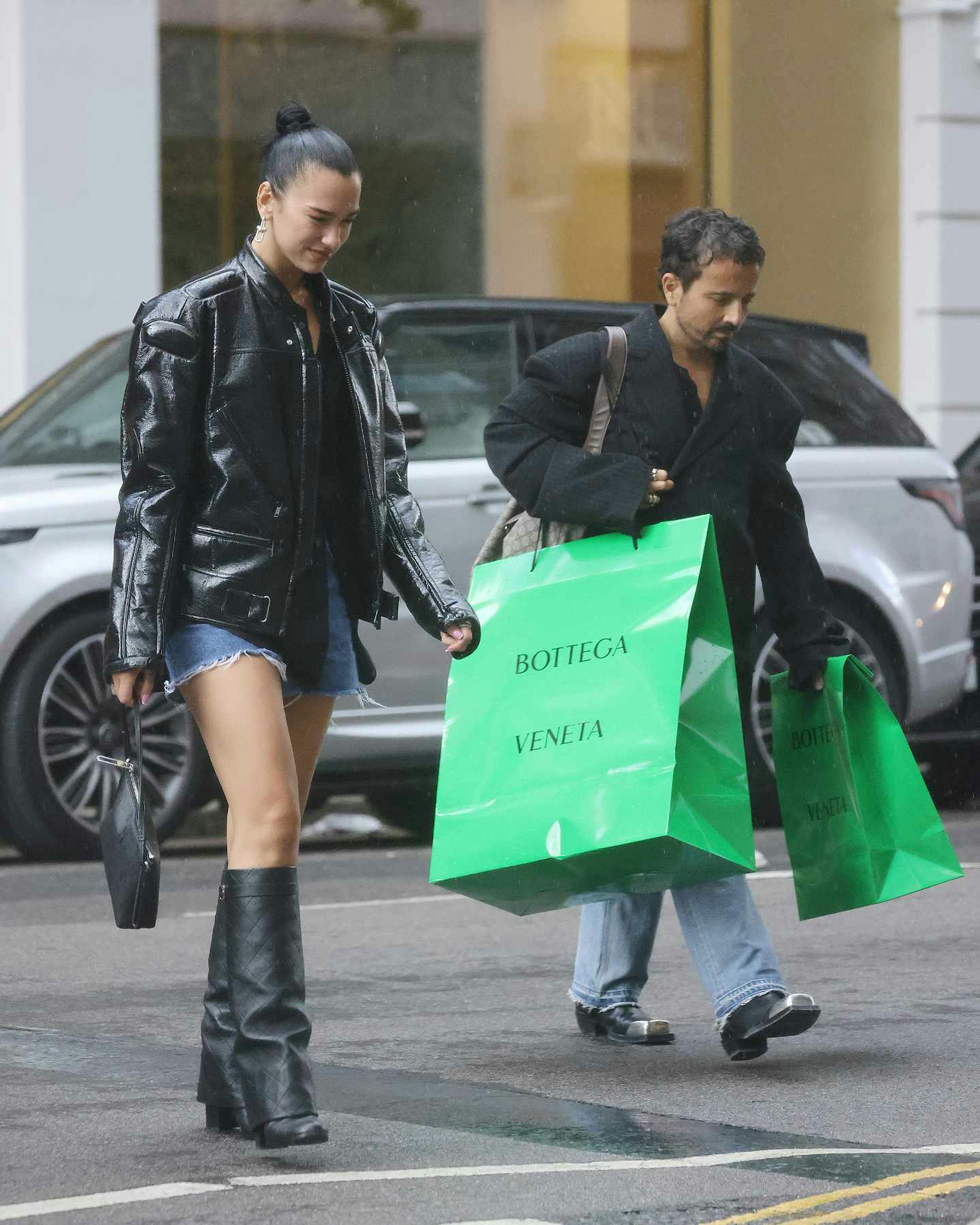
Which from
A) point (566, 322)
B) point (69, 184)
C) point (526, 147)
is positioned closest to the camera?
point (566, 322)

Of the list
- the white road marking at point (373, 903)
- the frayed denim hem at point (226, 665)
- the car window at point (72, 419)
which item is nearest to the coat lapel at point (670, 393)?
the frayed denim hem at point (226, 665)

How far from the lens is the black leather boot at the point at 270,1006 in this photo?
419 centimetres

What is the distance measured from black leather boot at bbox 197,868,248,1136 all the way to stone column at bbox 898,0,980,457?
11.7 meters

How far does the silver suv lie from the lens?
873 cm

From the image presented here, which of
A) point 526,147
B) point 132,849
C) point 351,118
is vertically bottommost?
point 132,849

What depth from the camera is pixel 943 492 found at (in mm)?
10305

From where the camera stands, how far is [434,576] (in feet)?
15.2

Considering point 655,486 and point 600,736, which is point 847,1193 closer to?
point 600,736

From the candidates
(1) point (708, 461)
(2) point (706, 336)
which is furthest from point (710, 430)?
(2) point (706, 336)

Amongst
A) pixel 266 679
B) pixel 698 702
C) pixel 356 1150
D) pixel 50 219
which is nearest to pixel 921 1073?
pixel 698 702

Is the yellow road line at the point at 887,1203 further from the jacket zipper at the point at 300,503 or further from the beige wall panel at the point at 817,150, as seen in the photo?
the beige wall panel at the point at 817,150

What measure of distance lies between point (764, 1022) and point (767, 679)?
4.49m

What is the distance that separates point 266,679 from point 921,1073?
1.69 m

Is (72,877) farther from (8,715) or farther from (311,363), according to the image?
(311,363)
